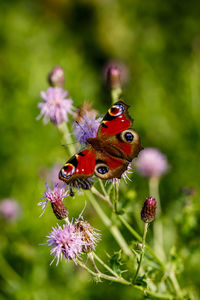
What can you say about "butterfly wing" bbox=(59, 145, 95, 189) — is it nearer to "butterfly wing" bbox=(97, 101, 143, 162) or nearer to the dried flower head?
"butterfly wing" bbox=(97, 101, 143, 162)

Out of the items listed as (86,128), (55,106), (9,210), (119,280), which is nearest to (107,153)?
(86,128)

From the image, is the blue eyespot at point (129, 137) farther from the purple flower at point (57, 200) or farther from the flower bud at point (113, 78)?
the flower bud at point (113, 78)

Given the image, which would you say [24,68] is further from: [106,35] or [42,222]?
[42,222]

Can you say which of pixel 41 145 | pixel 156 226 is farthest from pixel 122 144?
pixel 41 145

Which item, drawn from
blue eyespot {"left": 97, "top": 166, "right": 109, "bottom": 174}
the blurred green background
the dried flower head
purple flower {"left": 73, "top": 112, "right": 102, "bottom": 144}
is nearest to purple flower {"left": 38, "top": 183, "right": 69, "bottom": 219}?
the dried flower head

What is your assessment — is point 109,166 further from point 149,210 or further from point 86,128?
point 86,128

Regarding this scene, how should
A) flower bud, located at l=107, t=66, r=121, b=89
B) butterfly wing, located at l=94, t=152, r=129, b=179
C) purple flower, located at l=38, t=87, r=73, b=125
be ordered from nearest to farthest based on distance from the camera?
1. butterfly wing, located at l=94, t=152, r=129, b=179
2. purple flower, located at l=38, t=87, r=73, b=125
3. flower bud, located at l=107, t=66, r=121, b=89

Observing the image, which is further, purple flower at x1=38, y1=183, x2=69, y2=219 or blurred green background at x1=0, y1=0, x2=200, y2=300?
blurred green background at x1=0, y1=0, x2=200, y2=300
